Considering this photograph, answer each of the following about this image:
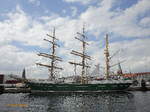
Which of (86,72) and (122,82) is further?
(86,72)

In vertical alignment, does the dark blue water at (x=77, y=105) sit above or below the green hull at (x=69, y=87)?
below

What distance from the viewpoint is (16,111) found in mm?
28031

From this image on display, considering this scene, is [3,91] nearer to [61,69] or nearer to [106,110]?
[61,69]

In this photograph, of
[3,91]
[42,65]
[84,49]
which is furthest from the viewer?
[84,49]

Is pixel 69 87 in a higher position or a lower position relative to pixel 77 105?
higher

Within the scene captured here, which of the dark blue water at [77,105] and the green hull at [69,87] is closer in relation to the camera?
the dark blue water at [77,105]

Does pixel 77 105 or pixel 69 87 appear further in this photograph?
pixel 69 87

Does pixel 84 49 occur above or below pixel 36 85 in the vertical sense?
above

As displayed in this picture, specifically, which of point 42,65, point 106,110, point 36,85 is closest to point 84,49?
point 42,65

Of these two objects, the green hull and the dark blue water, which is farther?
the green hull

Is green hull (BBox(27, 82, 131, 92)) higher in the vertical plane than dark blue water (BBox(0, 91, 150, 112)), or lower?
higher

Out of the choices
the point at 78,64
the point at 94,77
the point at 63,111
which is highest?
the point at 78,64

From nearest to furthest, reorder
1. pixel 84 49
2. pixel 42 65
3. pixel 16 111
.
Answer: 1. pixel 16 111
2. pixel 42 65
3. pixel 84 49

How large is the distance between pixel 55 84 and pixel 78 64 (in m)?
13.1
